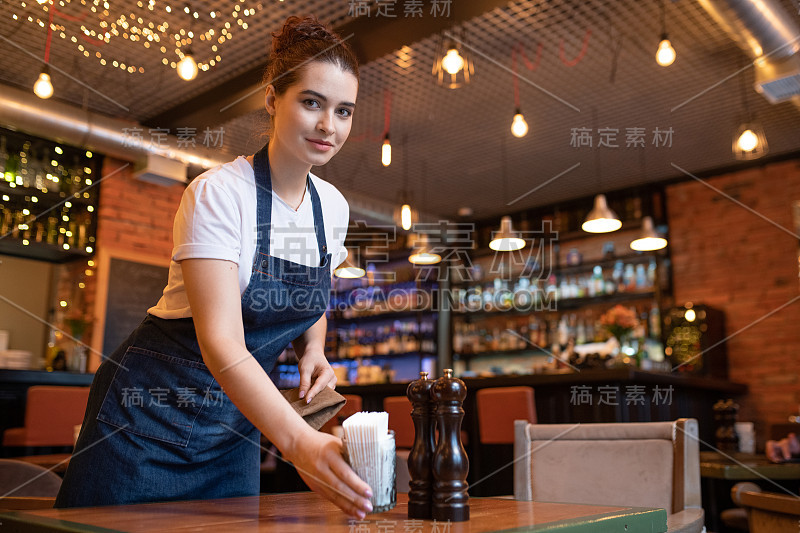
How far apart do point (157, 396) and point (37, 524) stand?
41cm

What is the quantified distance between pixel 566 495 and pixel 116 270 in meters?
5.55

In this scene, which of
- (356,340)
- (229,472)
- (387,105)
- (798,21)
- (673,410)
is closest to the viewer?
(229,472)

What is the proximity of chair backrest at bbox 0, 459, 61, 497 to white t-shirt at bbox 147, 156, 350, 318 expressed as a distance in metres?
0.79

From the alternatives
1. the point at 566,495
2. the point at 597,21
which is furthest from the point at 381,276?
the point at 566,495

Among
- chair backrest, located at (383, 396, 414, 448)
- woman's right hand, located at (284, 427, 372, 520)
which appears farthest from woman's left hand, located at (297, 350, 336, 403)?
chair backrest, located at (383, 396, 414, 448)

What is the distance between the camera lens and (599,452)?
1.79 metres

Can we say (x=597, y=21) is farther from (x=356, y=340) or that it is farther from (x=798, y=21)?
(x=356, y=340)

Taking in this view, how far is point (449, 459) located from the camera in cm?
96

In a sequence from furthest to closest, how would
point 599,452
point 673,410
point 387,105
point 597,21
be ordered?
1. point 387,105
2. point 673,410
3. point 597,21
4. point 599,452

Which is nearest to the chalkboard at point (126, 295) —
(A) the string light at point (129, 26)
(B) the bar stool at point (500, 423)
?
(A) the string light at point (129, 26)

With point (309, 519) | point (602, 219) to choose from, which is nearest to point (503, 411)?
point (602, 219)

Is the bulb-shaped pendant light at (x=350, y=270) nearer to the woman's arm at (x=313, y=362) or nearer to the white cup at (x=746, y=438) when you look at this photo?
the white cup at (x=746, y=438)

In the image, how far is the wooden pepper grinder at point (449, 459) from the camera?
924mm

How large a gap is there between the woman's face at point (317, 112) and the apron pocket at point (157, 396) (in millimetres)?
433
